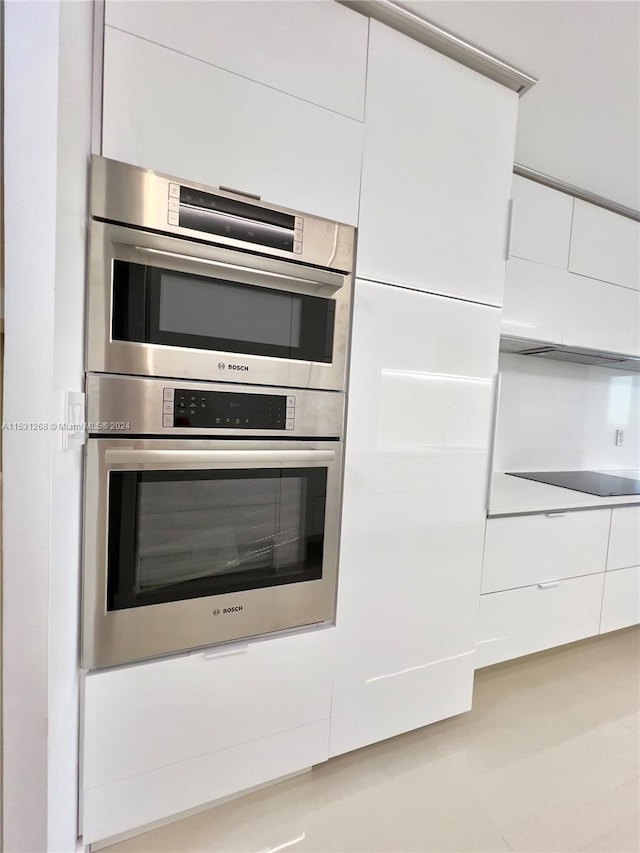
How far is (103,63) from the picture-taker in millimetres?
872

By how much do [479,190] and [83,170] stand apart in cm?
116

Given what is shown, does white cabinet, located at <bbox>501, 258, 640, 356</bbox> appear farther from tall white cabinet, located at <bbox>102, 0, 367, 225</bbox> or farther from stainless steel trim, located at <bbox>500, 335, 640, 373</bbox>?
tall white cabinet, located at <bbox>102, 0, 367, 225</bbox>

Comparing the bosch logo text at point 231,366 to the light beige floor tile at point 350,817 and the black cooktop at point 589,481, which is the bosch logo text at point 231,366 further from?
the black cooktop at point 589,481

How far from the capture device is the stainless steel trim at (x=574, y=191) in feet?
6.14

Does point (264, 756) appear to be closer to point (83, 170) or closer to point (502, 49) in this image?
point (83, 170)

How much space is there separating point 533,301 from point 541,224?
36 cm

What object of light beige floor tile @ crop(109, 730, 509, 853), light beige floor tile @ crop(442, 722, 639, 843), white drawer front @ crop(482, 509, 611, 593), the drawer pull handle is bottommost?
light beige floor tile @ crop(442, 722, 639, 843)

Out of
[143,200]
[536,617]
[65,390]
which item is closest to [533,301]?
[536,617]

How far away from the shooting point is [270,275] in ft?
3.48

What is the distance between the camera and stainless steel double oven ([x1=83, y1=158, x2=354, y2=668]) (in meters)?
0.92

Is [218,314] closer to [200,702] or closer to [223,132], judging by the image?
[223,132]

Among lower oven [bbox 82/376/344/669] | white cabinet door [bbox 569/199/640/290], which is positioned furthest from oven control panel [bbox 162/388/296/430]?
white cabinet door [bbox 569/199/640/290]

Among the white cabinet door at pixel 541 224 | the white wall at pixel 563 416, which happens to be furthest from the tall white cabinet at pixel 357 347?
the white wall at pixel 563 416

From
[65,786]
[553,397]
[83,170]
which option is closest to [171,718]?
[65,786]
